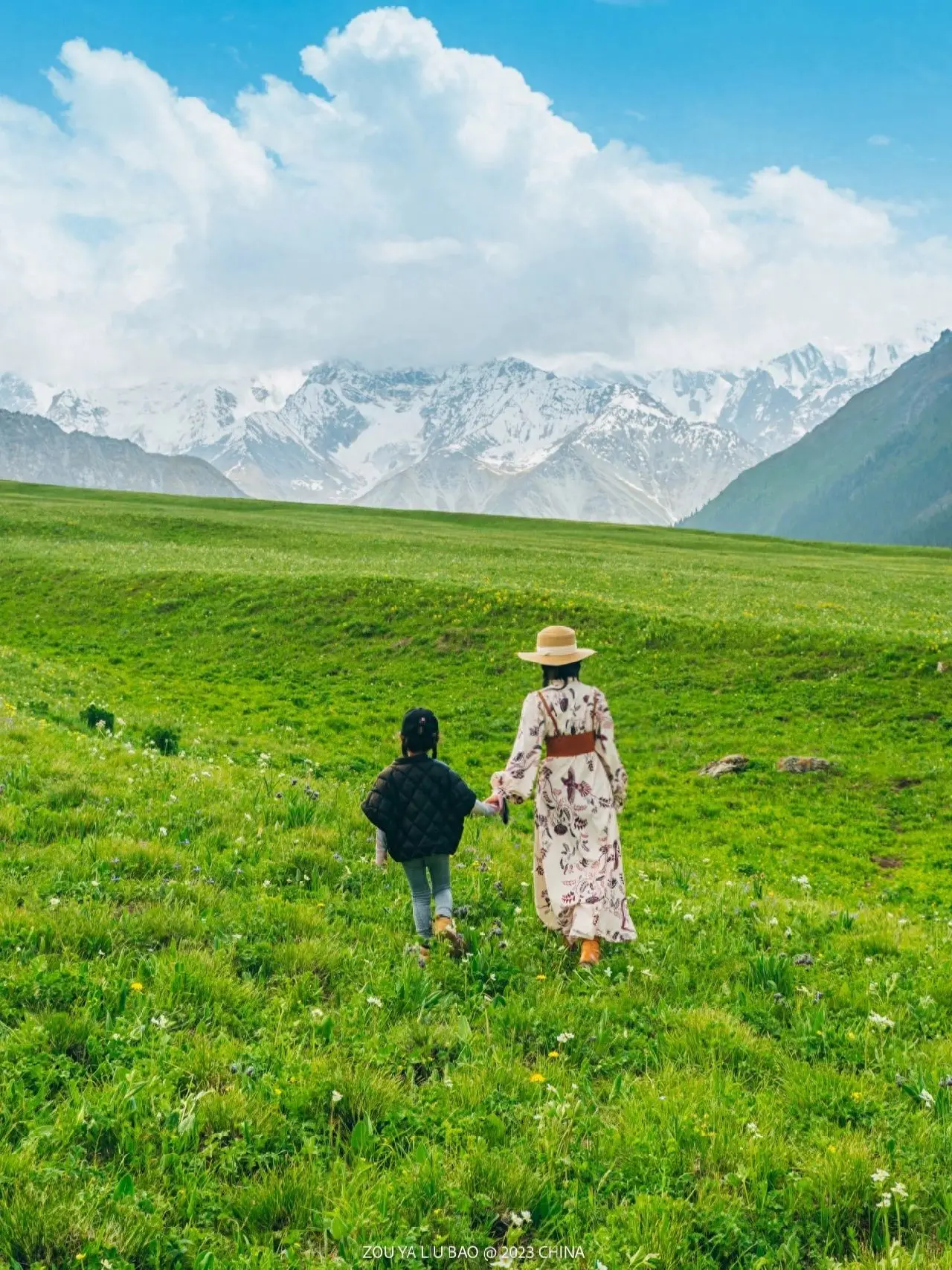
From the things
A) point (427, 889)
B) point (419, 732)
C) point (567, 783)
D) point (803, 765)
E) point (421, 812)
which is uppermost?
point (419, 732)

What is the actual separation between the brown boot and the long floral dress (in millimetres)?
1273

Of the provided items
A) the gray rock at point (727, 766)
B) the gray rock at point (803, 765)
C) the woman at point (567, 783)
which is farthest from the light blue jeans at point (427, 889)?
the gray rock at point (803, 765)

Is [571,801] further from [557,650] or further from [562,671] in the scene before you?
[557,650]

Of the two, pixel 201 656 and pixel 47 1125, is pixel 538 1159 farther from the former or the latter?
pixel 201 656

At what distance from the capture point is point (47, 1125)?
4.67 metres

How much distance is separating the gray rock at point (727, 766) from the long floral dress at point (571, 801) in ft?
34.3

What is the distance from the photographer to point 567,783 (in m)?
8.98

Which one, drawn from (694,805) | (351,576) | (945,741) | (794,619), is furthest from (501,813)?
(351,576)

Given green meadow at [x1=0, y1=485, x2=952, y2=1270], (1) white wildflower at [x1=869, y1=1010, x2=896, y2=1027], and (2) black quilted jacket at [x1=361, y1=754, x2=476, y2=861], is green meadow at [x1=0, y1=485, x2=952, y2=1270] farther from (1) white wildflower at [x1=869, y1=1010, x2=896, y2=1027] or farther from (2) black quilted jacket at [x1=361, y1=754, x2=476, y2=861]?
(2) black quilted jacket at [x1=361, y1=754, x2=476, y2=861]

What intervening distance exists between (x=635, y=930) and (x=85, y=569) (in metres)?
36.6

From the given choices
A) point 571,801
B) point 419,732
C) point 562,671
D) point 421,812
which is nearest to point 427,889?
point 421,812

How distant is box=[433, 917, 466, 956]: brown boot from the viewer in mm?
7801

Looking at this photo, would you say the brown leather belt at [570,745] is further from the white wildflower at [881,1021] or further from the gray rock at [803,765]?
the gray rock at [803,765]

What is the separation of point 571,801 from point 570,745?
0.61 metres
